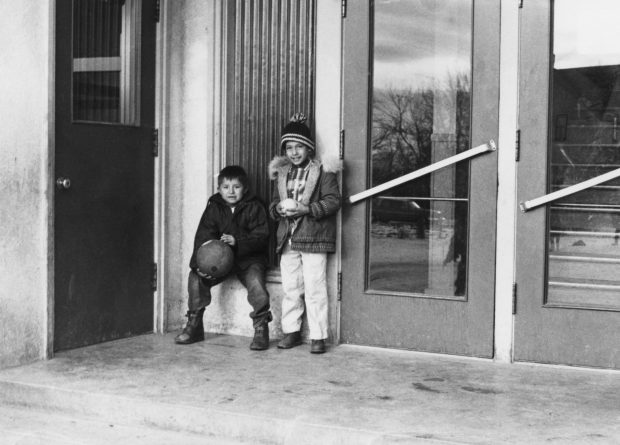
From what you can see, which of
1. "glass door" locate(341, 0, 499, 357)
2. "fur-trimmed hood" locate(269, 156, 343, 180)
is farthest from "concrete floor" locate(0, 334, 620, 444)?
"fur-trimmed hood" locate(269, 156, 343, 180)

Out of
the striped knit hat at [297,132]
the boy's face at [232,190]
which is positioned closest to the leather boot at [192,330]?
the boy's face at [232,190]

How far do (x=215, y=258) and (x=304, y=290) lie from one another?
2.21 ft

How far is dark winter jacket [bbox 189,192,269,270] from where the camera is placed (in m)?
7.09

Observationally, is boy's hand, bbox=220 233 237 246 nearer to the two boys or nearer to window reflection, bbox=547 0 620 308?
the two boys

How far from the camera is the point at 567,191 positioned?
6.25 metres

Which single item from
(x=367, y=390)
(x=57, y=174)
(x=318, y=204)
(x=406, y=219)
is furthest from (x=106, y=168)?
(x=367, y=390)

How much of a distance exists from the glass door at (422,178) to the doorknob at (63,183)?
6.23ft

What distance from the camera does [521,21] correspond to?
20.9ft

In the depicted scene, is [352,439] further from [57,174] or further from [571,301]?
[57,174]

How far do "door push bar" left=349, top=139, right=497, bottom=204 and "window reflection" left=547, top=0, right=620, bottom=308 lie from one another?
0.43 meters

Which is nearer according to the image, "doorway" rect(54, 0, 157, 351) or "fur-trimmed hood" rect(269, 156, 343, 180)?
"doorway" rect(54, 0, 157, 351)

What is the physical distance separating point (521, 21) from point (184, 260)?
121 inches

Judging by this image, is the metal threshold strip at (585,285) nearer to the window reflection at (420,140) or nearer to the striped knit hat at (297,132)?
the window reflection at (420,140)

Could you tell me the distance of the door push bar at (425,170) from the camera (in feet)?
21.3
